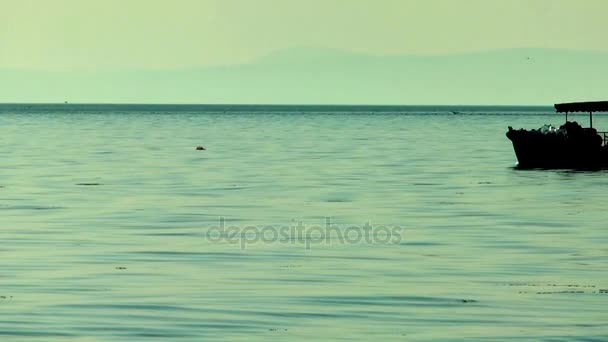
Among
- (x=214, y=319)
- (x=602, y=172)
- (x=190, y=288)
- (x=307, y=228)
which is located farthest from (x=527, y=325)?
(x=602, y=172)

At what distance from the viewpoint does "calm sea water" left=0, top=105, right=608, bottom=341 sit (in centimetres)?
2123

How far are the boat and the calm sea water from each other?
6117 mm

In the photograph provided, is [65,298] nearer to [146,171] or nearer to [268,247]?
[268,247]

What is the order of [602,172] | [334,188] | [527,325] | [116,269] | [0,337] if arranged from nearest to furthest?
[0,337], [527,325], [116,269], [334,188], [602,172]

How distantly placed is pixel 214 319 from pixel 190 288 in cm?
330

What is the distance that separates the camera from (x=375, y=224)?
3825 cm

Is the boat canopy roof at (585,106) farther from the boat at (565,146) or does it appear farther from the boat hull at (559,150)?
the boat hull at (559,150)

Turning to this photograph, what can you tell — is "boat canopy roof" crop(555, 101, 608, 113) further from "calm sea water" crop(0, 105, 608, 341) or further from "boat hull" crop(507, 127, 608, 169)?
"calm sea water" crop(0, 105, 608, 341)

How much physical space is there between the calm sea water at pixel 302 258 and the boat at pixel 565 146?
6.12 m

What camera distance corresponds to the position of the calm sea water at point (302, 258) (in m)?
21.2

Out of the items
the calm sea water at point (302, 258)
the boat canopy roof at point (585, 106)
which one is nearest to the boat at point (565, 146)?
the boat canopy roof at point (585, 106)

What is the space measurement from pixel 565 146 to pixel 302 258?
41.7 metres

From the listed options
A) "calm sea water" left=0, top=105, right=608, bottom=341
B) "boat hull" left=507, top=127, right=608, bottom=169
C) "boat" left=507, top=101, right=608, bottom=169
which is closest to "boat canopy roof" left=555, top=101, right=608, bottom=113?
"boat" left=507, top=101, right=608, bottom=169

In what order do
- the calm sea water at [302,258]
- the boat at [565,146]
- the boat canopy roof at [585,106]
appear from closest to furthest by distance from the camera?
the calm sea water at [302,258] < the boat at [565,146] < the boat canopy roof at [585,106]
